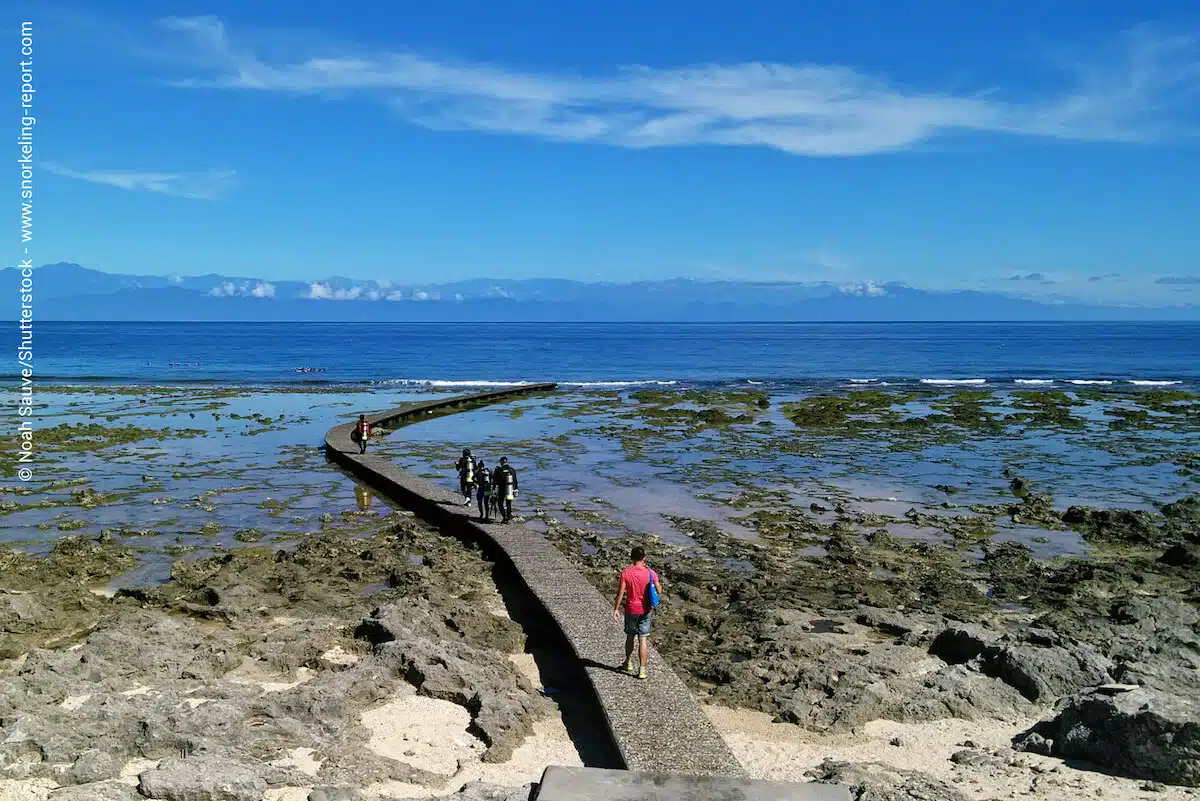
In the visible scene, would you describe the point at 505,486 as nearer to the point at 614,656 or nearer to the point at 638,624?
the point at 614,656

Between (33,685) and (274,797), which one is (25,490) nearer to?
(33,685)

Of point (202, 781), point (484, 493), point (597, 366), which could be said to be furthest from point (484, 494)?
point (597, 366)

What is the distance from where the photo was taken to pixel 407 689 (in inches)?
439

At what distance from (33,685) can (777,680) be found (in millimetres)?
9018

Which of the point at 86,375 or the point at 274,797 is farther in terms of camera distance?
the point at 86,375

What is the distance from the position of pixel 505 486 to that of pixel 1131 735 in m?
12.0

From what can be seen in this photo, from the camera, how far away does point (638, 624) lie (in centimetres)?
1056

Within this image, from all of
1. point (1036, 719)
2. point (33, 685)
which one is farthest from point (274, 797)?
point (1036, 719)

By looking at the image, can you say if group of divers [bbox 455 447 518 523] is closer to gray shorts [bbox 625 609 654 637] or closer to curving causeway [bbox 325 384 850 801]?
curving causeway [bbox 325 384 850 801]

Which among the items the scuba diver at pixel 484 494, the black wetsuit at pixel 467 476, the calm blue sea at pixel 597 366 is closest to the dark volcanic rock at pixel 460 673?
the scuba diver at pixel 484 494

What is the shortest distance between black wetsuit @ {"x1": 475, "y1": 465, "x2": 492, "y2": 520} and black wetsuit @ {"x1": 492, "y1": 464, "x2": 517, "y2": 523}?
0.15m

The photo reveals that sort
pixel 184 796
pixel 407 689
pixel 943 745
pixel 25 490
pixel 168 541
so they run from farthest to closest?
1. pixel 25 490
2. pixel 168 541
3. pixel 407 689
4. pixel 943 745
5. pixel 184 796

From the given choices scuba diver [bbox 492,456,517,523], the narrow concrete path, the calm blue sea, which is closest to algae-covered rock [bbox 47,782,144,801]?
the narrow concrete path

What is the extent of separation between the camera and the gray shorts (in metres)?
10.5
